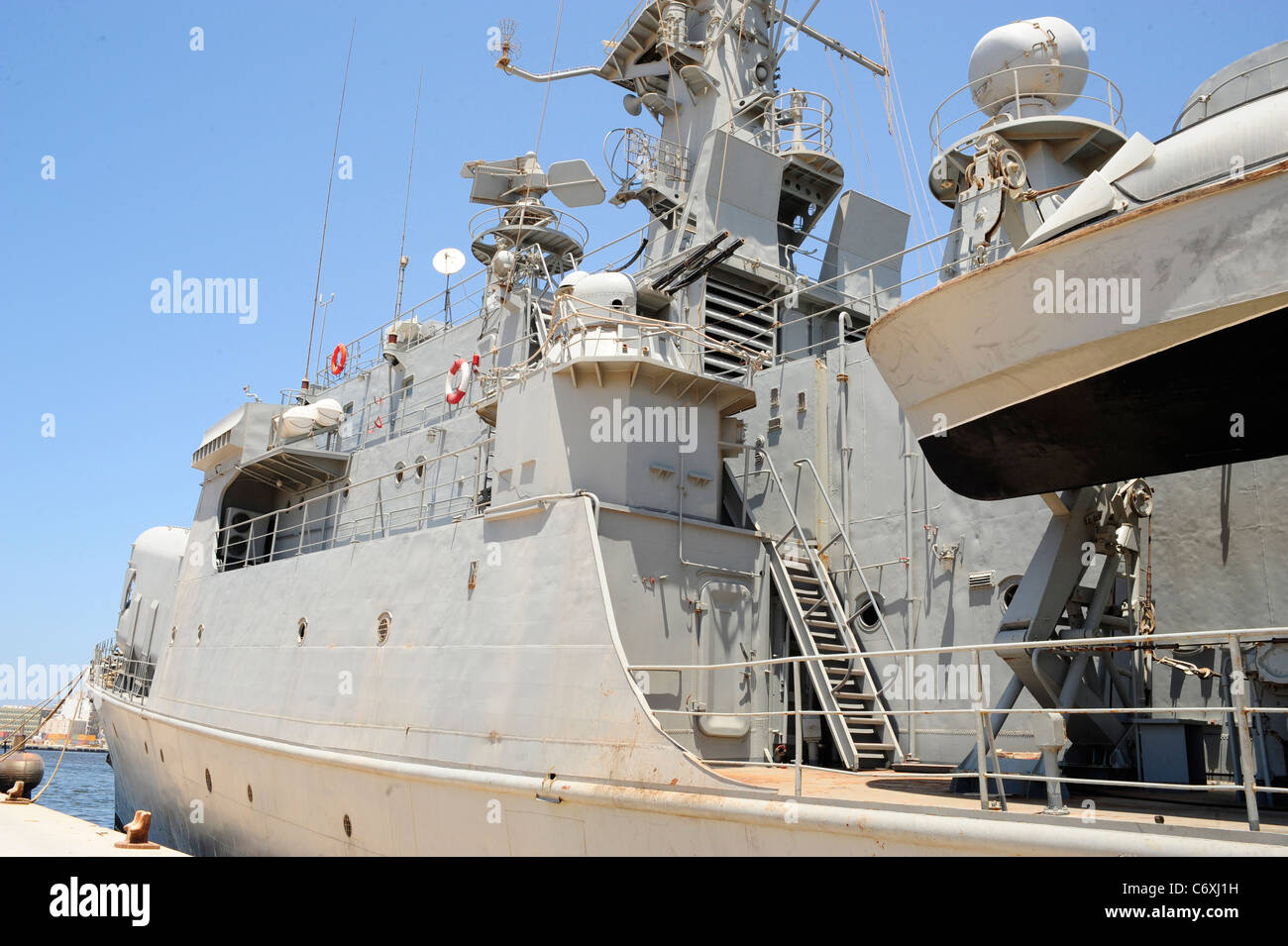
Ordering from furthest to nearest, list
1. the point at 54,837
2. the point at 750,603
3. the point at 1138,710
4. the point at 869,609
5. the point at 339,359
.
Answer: the point at 339,359 < the point at 54,837 < the point at 869,609 < the point at 750,603 < the point at 1138,710

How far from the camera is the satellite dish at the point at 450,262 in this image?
1794 cm

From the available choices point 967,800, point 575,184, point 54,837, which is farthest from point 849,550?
point 54,837

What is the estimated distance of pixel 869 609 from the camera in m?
11.1

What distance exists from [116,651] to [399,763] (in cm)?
1523

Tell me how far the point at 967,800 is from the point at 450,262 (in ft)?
46.7

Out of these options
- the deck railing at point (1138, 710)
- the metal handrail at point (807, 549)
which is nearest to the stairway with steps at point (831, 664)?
the metal handrail at point (807, 549)

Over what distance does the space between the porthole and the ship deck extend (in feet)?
7.35

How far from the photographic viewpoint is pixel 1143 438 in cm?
621

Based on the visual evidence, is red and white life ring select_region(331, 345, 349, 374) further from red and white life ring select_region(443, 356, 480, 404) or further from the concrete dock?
the concrete dock

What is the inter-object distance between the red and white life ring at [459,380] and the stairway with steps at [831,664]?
560 cm

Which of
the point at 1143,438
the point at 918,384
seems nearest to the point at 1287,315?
the point at 1143,438

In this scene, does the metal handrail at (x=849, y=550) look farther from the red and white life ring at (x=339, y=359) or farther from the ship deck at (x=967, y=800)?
the red and white life ring at (x=339, y=359)

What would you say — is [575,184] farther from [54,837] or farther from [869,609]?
[54,837]

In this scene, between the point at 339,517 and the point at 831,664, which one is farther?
the point at 339,517
